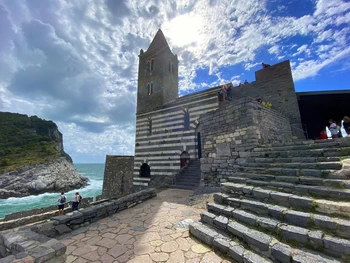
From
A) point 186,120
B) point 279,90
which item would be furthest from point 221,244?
point 186,120

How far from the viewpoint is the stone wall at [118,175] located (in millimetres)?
19609

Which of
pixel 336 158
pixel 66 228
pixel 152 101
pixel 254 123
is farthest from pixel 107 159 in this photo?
pixel 336 158

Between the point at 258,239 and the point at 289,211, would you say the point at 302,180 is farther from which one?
the point at 258,239

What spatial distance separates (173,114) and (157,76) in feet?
24.5

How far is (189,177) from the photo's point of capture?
12641mm

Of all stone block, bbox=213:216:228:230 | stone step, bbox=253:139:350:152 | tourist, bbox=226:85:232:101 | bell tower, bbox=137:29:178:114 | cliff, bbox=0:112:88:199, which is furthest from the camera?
cliff, bbox=0:112:88:199

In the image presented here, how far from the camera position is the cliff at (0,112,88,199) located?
32750 millimetres

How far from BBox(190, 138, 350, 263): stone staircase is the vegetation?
1833 inches

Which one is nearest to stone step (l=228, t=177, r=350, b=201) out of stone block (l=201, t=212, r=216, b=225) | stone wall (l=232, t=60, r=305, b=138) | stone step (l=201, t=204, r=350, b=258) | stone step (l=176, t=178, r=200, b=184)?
stone step (l=201, t=204, r=350, b=258)

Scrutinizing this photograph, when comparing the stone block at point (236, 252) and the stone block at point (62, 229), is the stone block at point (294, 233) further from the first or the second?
the stone block at point (62, 229)

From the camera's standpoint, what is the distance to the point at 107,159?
21.0 m

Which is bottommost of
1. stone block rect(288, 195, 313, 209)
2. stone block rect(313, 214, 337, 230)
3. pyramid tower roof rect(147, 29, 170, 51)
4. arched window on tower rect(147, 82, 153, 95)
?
stone block rect(313, 214, 337, 230)

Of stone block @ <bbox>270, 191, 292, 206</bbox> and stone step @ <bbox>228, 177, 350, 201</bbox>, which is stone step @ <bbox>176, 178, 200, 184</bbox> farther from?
stone block @ <bbox>270, 191, 292, 206</bbox>

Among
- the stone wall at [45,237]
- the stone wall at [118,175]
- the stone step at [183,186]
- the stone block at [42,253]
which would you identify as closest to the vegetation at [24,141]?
the stone wall at [118,175]
